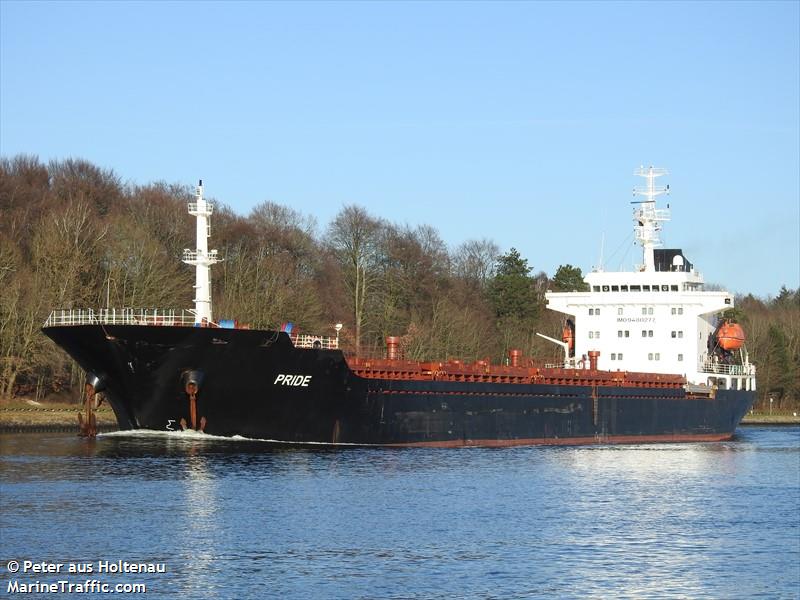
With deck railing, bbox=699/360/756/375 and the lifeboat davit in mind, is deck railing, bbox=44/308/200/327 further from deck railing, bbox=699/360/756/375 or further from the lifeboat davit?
the lifeboat davit

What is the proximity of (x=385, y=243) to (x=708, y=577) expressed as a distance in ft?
201

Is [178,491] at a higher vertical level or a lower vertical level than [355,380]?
lower

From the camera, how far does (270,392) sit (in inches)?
1463

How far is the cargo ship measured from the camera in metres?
36.2

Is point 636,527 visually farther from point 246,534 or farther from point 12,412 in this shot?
point 12,412

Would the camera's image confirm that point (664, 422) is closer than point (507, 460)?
No

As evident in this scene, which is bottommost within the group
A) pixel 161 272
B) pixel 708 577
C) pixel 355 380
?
pixel 708 577

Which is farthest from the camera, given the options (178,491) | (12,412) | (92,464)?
(12,412)

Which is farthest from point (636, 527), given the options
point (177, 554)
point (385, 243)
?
point (385, 243)

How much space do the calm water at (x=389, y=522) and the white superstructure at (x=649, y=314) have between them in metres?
16.4

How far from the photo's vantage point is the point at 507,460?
3881 centimetres

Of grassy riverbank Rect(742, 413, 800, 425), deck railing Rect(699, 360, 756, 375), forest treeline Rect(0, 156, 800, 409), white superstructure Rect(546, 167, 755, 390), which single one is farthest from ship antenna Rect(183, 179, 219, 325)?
grassy riverbank Rect(742, 413, 800, 425)

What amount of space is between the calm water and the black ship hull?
999 mm

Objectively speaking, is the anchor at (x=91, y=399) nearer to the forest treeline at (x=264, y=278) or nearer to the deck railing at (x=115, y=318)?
the deck railing at (x=115, y=318)
